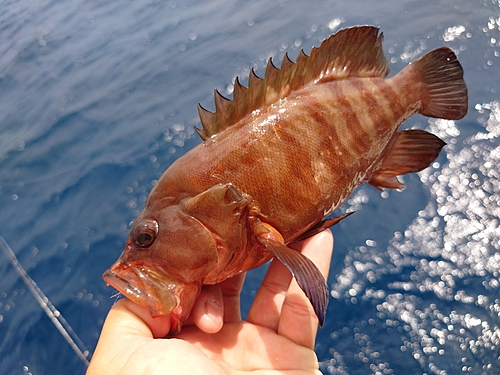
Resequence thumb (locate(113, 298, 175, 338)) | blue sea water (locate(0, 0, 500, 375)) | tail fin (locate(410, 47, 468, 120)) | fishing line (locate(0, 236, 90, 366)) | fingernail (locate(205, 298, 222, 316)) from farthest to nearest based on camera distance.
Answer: fishing line (locate(0, 236, 90, 366)) < blue sea water (locate(0, 0, 500, 375)) < tail fin (locate(410, 47, 468, 120)) < fingernail (locate(205, 298, 222, 316)) < thumb (locate(113, 298, 175, 338))

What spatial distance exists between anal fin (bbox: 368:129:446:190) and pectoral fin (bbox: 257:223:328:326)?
3.78ft

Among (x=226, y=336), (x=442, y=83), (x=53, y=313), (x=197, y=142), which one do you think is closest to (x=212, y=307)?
(x=226, y=336)

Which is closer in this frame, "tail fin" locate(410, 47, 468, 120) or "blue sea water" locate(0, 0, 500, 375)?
"tail fin" locate(410, 47, 468, 120)

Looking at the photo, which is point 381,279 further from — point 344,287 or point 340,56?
point 340,56

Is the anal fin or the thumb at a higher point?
the thumb

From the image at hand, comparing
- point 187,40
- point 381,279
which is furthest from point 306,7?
point 381,279

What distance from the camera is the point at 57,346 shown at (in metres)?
4.58

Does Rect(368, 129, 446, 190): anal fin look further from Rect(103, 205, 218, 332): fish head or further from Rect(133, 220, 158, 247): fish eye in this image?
Rect(133, 220, 158, 247): fish eye

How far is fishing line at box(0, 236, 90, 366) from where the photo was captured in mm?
4414

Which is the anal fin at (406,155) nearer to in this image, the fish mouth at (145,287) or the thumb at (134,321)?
the fish mouth at (145,287)

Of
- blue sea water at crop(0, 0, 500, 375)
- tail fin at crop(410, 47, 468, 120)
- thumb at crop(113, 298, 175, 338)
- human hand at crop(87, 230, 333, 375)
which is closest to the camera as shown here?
human hand at crop(87, 230, 333, 375)

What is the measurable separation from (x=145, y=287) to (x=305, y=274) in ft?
2.76

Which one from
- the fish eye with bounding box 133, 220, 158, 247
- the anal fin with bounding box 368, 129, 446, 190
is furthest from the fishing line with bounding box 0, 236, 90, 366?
the anal fin with bounding box 368, 129, 446, 190

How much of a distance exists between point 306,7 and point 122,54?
5.45 m
